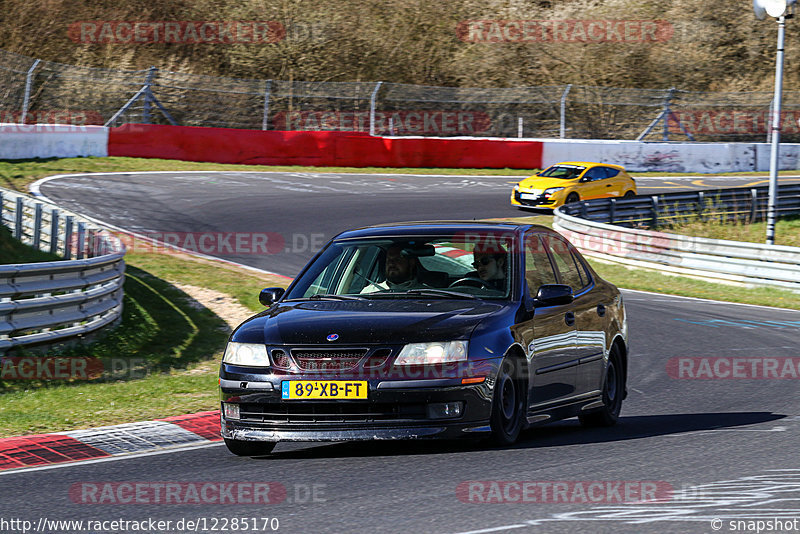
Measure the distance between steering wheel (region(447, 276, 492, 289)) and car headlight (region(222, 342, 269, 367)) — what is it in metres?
Answer: 1.52

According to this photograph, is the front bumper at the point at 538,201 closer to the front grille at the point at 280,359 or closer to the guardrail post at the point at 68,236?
the guardrail post at the point at 68,236

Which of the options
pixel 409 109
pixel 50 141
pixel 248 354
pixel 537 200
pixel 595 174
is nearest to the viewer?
pixel 248 354

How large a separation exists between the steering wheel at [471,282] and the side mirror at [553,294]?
37 centimetres

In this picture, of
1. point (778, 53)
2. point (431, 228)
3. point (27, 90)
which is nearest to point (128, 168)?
point (27, 90)

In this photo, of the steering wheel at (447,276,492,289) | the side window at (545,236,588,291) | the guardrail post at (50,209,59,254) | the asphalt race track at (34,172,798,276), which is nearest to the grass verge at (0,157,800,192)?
the asphalt race track at (34,172,798,276)

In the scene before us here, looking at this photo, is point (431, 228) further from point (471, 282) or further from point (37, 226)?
point (37, 226)

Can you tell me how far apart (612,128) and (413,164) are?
1539cm

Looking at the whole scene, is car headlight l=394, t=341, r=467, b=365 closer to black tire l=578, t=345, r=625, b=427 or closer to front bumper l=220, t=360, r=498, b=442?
front bumper l=220, t=360, r=498, b=442

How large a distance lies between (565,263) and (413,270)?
4.58ft

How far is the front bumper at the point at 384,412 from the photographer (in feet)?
22.6

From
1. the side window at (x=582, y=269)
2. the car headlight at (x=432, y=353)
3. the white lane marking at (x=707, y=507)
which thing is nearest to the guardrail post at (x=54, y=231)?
the side window at (x=582, y=269)

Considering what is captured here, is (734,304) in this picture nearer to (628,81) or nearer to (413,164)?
(413,164)

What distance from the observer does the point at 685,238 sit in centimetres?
2311

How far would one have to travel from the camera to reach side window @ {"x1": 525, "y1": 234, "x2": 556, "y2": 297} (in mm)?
8102
